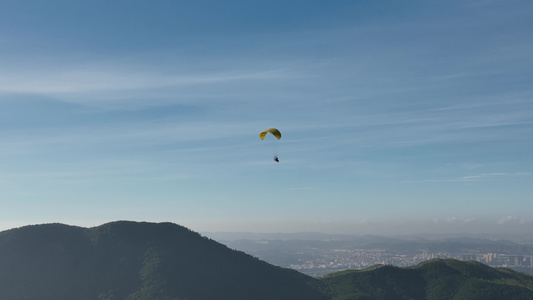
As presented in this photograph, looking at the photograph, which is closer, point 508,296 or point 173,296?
point 173,296

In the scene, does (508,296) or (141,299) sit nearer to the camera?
(141,299)

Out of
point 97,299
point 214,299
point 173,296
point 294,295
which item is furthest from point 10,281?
point 294,295

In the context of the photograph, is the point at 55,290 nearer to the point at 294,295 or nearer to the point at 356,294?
the point at 294,295

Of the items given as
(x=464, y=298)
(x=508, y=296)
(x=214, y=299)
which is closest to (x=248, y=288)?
(x=214, y=299)

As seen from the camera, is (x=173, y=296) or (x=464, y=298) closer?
(x=173, y=296)

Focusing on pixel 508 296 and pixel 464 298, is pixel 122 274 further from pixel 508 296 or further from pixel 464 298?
pixel 508 296

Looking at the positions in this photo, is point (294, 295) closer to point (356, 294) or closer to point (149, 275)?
point (356, 294)

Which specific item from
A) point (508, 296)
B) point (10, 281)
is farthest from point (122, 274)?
point (508, 296)
